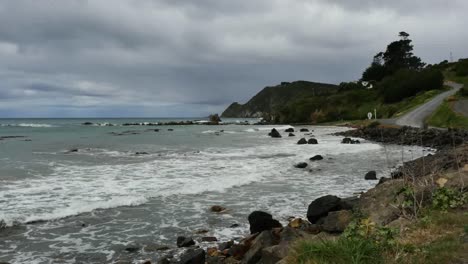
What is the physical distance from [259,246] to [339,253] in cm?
325

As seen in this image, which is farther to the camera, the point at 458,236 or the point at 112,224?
the point at 112,224

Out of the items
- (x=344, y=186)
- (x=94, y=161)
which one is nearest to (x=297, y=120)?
(x=94, y=161)

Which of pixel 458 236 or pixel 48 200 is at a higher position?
pixel 458 236

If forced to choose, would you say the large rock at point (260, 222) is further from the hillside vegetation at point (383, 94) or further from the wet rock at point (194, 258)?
the hillside vegetation at point (383, 94)

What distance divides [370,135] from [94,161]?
30.4 metres

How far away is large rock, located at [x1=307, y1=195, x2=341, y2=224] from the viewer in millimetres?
10562

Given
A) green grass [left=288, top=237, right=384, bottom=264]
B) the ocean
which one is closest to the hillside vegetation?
the ocean

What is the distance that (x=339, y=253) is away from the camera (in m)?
4.55

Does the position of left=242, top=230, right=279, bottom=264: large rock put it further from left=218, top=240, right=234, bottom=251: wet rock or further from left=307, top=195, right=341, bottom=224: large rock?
left=307, top=195, right=341, bottom=224: large rock

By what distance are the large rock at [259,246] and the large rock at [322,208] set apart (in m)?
2.50

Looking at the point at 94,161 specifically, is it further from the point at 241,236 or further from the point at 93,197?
the point at 241,236

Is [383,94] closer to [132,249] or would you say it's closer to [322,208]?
[322,208]

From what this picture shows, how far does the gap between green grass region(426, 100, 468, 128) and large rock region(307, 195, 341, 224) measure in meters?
31.1

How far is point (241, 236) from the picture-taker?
33.3ft
